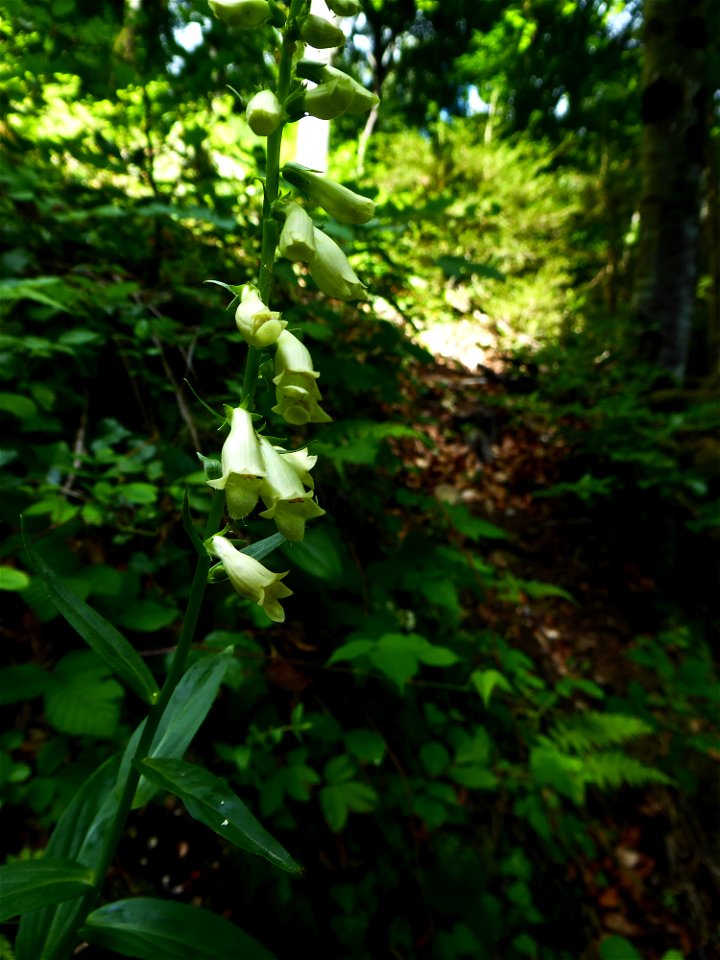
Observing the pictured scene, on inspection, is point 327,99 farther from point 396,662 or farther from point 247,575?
point 396,662

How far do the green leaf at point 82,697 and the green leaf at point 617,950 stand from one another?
2056 mm

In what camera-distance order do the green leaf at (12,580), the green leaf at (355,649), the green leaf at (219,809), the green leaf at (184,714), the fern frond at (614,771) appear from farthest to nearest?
the fern frond at (614,771) < the green leaf at (355,649) < the green leaf at (12,580) < the green leaf at (184,714) < the green leaf at (219,809)

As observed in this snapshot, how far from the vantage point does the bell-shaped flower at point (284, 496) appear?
3.07ft

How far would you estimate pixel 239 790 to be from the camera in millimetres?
1686

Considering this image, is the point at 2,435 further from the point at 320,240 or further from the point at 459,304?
the point at 459,304

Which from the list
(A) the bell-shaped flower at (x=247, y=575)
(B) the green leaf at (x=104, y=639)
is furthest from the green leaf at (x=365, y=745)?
(A) the bell-shaped flower at (x=247, y=575)

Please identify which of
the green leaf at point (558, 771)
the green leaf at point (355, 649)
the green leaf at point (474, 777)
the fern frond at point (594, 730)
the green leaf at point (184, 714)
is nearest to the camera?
the green leaf at point (184, 714)

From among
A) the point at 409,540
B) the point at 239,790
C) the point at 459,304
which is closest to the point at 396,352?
the point at 409,540

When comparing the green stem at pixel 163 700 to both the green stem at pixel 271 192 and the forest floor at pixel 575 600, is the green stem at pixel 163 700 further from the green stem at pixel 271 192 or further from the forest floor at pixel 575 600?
the forest floor at pixel 575 600

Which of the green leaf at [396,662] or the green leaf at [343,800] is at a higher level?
the green leaf at [396,662]

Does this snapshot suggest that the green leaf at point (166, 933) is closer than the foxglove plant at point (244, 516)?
No

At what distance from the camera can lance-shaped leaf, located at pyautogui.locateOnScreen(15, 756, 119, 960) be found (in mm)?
1189

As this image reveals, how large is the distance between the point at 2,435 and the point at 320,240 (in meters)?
1.53

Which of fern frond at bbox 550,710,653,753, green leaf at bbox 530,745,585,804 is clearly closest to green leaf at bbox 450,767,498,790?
green leaf at bbox 530,745,585,804
